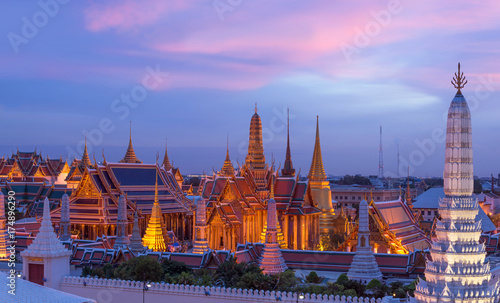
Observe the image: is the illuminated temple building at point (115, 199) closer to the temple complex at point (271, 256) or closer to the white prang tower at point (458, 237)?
the temple complex at point (271, 256)

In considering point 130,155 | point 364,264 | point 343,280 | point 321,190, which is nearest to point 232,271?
point 343,280

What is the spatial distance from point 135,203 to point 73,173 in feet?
81.6

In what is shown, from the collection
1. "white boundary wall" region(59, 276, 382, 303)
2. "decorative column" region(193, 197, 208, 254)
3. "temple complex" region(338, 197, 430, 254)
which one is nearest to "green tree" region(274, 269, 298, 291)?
"white boundary wall" region(59, 276, 382, 303)

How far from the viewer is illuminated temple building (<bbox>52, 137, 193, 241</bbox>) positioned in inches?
1577

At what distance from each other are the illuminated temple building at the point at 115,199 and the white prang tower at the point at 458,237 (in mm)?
24762

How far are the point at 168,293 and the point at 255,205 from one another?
62.5ft

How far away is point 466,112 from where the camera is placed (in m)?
15.8

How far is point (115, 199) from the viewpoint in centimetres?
4053

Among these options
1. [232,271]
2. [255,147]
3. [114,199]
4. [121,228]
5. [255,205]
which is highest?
[255,147]

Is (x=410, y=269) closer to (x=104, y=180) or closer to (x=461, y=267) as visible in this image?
(x=461, y=267)

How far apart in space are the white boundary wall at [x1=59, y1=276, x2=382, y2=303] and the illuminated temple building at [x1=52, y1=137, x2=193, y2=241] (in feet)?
50.1

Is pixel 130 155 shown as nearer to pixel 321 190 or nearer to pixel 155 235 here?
pixel 321 190

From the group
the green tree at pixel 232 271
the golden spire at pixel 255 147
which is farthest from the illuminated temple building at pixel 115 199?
the green tree at pixel 232 271

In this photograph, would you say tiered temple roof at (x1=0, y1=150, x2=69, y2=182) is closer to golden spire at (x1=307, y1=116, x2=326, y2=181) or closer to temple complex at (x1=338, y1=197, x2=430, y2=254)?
golden spire at (x1=307, y1=116, x2=326, y2=181)
